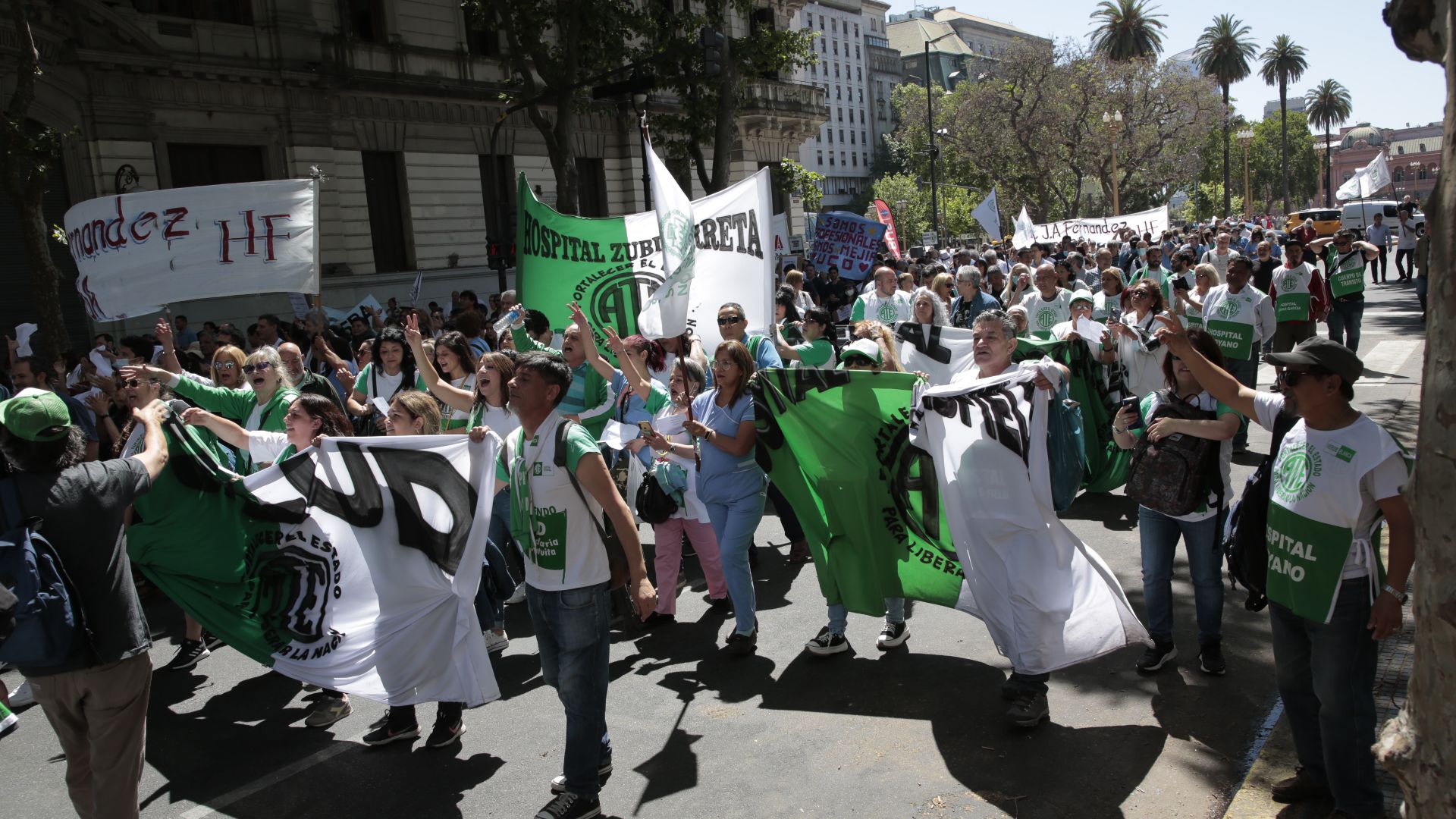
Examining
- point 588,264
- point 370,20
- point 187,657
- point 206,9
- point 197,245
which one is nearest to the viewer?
point 187,657

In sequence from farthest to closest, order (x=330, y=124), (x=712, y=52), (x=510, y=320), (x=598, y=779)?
(x=330, y=124) → (x=712, y=52) → (x=510, y=320) → (x=598, y=779)

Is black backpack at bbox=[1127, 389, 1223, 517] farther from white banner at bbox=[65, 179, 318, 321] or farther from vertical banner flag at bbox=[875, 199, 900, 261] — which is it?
vertical banner flag at bbox=[875, 199, 900, 261]

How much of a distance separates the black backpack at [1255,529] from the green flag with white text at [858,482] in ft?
4.91

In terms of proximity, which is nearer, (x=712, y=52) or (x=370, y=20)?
(x=712, y=52)

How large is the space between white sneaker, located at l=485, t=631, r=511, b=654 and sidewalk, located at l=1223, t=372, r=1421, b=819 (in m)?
3.88

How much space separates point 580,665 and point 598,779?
494mm

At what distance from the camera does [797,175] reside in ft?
103

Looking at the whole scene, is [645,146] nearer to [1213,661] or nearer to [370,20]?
[1213,661]

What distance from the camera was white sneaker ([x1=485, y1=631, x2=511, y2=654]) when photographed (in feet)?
19.8

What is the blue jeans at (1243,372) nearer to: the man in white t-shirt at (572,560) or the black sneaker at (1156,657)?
the black sneaker at (1156,657)

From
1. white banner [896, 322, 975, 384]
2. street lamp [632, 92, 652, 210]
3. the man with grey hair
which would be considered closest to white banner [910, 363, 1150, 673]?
street lamp [632, 92, 652, 210]

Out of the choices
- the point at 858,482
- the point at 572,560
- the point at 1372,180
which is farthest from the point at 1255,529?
the point at 1372,180

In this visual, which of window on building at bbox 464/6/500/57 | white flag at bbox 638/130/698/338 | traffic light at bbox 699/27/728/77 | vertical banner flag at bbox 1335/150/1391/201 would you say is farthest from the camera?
window on building at bbox 464/6/500/57

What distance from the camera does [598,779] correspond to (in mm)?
4145
